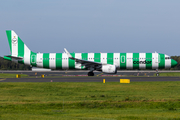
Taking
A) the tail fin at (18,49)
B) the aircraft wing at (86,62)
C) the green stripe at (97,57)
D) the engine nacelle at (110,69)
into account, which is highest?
the tail fin at (18,49)

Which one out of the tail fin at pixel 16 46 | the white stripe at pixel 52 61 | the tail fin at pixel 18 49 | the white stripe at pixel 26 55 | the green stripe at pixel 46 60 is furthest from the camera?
the tail fin at pixel 16 46

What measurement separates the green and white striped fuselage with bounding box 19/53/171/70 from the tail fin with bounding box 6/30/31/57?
1732 millimetres

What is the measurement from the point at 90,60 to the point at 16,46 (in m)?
15.1

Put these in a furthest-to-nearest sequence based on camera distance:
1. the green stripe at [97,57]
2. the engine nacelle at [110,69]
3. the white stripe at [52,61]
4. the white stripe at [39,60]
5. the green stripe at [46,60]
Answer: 1. the white stripe at [39,60]
2. the green stripe at [46,60]
3. the white stripe at [52,61]
4. the green stripe at [97,57]
5. the engine nacelle at [110,69]

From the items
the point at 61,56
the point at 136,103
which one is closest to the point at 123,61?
the point at 61,56

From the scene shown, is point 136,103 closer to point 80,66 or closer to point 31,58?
point 80,66

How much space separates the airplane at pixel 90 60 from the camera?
51375 millimetres

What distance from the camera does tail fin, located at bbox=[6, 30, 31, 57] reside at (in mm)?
55344

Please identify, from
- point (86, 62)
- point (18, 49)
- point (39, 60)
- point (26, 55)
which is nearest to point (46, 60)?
point (39, 60)

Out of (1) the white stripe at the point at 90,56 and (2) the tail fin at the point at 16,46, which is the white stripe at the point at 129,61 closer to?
(1) the white stripe at the point at 90,56

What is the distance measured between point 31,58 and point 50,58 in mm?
3720

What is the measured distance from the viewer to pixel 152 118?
14461 mm

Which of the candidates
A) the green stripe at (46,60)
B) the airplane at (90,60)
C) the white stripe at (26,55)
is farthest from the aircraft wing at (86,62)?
the white stripe at (26,55)

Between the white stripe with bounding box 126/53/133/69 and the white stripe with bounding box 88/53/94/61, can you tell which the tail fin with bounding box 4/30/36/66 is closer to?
the white stripe with bounding box 88/53/94/61
